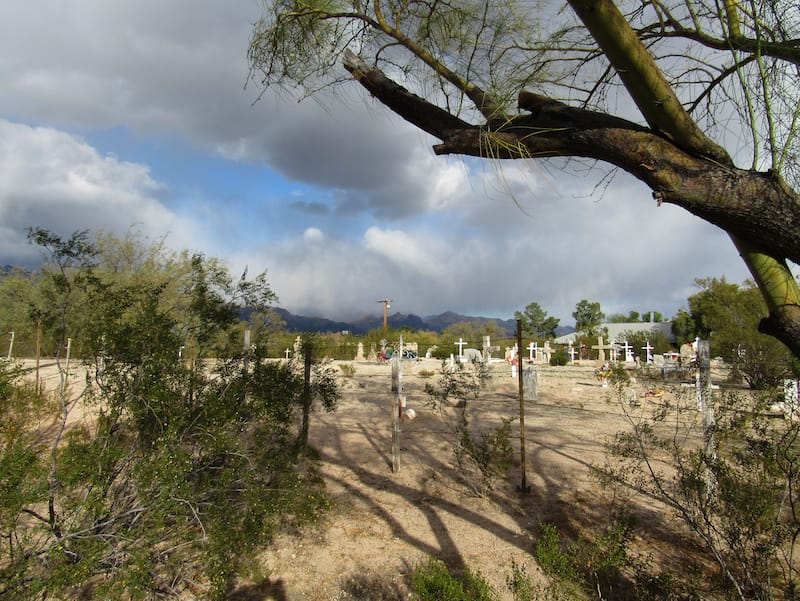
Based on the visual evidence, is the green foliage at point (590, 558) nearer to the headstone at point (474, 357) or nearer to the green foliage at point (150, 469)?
the green foliage at point (150, 469)

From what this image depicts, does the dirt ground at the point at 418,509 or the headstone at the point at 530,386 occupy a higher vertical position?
the headstone at the point at 530,386

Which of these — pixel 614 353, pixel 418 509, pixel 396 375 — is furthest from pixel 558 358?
pixel 418 509

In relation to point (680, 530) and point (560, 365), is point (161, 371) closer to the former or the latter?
point (680, 530)

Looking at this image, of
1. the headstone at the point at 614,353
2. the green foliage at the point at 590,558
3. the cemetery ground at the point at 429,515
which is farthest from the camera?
the headstone at the point at 614,353

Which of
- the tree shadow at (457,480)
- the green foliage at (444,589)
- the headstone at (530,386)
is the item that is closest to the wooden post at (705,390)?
the tree shadow at (457,480)

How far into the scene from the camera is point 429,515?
5.63 metres

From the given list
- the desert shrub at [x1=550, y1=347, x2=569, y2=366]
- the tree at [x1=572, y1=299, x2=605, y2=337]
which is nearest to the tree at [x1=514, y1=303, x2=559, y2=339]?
the tree at [x1=572, y1=299, x2=605, y2=337]

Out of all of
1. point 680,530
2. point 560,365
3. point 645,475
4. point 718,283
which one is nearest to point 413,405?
point 645,475

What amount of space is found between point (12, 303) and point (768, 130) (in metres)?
26.4

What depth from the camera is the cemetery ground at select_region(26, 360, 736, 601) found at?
14.2ft

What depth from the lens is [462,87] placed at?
85.1 inches

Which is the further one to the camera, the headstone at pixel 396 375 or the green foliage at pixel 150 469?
the headstone at pixel 396 375

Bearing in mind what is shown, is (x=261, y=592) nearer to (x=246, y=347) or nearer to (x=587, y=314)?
(x=246, y=347)

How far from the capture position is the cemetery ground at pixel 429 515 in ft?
14.2
